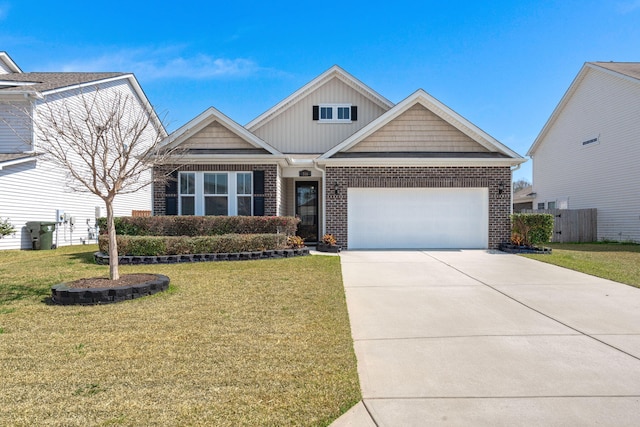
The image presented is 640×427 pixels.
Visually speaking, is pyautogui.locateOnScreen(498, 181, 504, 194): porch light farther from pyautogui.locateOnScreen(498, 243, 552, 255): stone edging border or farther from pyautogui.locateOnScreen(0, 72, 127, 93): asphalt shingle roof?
pyautogui.locateOnScreen(0, 72, 127, 93): asphalt shingle roof

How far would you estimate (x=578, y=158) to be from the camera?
2169 centimetres

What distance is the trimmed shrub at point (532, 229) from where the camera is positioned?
12680 millimetres

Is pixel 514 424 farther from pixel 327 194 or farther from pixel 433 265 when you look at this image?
pixel 327 194

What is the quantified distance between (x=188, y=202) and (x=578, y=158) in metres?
20.9

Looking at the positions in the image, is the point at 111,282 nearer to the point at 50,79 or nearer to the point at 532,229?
the point at 532,229

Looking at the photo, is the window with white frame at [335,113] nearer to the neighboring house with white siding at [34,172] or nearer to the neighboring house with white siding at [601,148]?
the neighboring house with white siding at [34,172]

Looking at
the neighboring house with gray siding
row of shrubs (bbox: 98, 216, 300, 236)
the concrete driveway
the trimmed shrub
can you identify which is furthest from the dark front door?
the concrete driveway

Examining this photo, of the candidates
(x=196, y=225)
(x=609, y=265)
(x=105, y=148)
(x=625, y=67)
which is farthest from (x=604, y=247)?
(x=105, y=148)

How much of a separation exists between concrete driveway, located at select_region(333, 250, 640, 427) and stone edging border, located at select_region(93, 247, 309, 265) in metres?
3.63

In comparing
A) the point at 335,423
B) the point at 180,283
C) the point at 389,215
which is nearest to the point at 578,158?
the point at 389,215

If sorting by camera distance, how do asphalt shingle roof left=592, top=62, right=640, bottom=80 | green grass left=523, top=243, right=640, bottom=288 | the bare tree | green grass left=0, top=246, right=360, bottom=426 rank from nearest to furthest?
green grass left=0, top=246, right=360, bottom=426
the bare tree
green grass left=523, top=243, right=640, bottom=288
asphalt shingle roof left=592, top=62, right=640, bottom=80

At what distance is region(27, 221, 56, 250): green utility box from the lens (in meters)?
14.5

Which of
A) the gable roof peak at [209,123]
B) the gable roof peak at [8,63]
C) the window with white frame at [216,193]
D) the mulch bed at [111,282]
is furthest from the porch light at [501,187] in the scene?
the gable roof peak at [8,63]

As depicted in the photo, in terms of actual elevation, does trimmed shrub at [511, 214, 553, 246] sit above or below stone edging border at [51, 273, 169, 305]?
above
